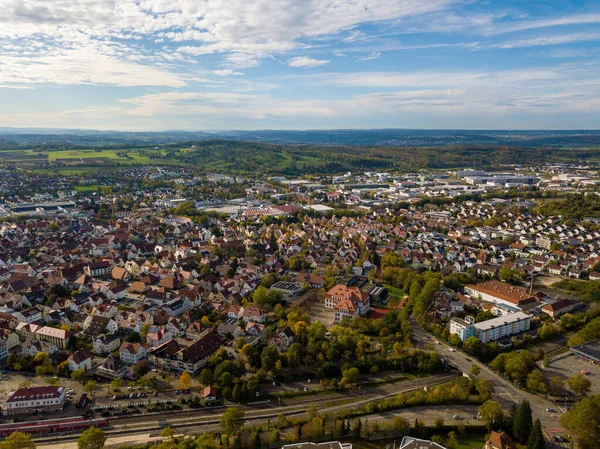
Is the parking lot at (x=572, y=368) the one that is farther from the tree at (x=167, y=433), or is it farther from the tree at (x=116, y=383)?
the tree at (x=116, y=383)

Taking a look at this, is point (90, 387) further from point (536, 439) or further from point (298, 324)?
point (536, 439)

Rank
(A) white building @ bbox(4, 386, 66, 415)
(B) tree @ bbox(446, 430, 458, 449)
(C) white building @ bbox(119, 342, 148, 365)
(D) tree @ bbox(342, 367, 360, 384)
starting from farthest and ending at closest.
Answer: (C) white building @ bbox(119, 342, 148, 365), (D) tree @ bbox(342, 367, 360, 384), (A) white building @ bbox(4, 386, 66, 415), (B) tree @ bbox(446, 430, 458, 449)

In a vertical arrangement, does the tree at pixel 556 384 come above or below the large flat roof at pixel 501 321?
below

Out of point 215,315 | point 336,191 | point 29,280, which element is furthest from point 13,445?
point 336,191

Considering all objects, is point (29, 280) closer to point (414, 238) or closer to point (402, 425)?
point (402, 425)

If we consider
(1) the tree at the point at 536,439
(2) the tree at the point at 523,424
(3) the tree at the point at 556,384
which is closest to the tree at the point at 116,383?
(2) the tree at the point at 523,424

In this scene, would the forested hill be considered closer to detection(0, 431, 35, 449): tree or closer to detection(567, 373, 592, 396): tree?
detection(567, 373, 592, 396): tree

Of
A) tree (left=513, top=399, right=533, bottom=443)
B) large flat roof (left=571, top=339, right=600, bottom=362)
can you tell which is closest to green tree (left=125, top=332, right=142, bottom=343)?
tree (left=513, top=399, right=533, bottom=443)

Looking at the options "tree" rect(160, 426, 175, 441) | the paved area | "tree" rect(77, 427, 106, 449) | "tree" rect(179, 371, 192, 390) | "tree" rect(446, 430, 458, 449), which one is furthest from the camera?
the paved area
